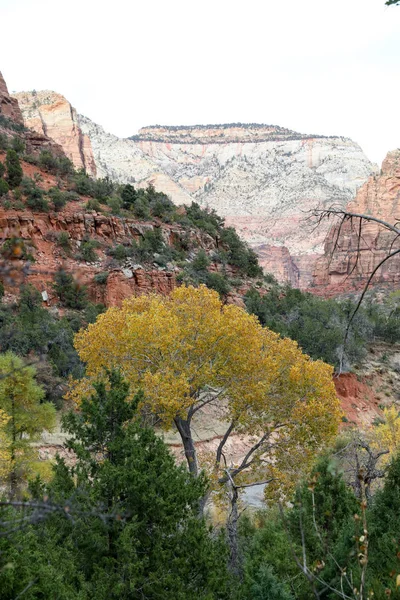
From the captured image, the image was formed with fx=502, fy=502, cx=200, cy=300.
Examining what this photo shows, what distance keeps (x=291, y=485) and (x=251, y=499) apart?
36.2 feet

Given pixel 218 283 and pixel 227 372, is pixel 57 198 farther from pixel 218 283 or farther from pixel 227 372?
pixel 227 372

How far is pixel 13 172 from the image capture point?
35.8m

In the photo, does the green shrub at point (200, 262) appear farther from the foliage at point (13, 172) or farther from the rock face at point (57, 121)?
the rock face at point (57, 121)

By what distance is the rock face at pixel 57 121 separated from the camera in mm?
101312

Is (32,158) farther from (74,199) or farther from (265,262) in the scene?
(265,262)

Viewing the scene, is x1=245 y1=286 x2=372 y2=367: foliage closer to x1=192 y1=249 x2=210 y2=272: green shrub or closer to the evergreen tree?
x1=192 y1=249 x2=210 y2=272: green shrub

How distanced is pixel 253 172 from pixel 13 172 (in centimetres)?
11187

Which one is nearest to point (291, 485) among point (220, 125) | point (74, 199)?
point (74, 199)

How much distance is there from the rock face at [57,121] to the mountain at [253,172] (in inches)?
8.3

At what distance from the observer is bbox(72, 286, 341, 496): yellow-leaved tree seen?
14.0 meters

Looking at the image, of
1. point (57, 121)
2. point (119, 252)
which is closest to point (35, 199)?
point (119, 252)

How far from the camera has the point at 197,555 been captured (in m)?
7.79

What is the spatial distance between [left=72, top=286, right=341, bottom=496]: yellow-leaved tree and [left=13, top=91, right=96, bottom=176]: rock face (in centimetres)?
9124

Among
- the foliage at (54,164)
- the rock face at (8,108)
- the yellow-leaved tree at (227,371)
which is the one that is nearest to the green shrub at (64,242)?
the foliage at (54,164)
